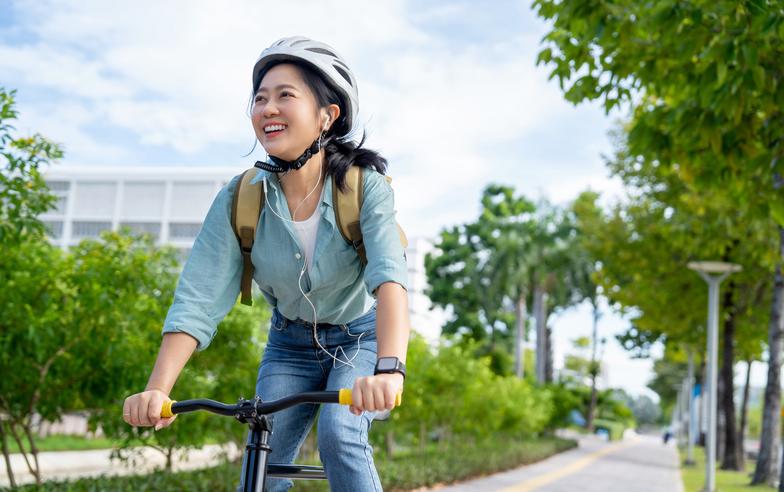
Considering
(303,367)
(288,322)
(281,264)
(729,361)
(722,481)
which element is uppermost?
(729,361)

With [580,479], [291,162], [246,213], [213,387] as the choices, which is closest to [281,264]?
[246,213]

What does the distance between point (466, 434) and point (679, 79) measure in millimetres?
14028

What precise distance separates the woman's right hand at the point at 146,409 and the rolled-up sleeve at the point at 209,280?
21cm

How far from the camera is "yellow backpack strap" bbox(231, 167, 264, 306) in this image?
8.24ft

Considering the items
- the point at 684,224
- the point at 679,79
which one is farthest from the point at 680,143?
the point at 684,224

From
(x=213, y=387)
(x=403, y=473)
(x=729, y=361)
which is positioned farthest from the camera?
(x=729, y=361)

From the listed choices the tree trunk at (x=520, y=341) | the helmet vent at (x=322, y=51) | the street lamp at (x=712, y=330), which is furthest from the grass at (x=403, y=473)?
the tree trunk at (x=520, y=341)

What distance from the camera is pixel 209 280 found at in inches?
97.2

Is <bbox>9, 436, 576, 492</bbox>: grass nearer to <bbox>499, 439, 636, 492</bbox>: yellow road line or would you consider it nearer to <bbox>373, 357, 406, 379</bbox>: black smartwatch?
<bbox>499, 439, 636, 492</bbox>: yellow road line

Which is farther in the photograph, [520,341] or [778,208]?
[520,341]

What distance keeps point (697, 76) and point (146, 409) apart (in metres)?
5.48

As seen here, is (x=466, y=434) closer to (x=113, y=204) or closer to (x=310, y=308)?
(x=310, y=308)

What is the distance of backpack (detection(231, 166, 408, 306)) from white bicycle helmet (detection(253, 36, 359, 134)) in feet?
0.71

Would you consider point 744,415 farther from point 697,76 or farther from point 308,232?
point 308,232
